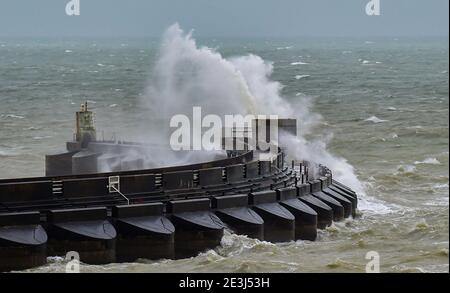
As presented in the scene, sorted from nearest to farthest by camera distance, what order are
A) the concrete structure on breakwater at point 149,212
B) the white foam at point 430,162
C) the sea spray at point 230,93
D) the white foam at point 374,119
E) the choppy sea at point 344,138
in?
1. the concrete structure on breakwater at point 149,212
2. the choppy sea at point 344,138
3. the sea spray at point 230,93
4. the white foam at point 430,162
5. the white foam at point 374,119

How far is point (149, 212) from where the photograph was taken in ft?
89.2

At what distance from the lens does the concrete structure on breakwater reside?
84.4ft

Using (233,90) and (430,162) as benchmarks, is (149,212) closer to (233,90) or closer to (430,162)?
(233,90)

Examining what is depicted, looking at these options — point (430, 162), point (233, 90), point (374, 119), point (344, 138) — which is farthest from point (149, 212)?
point (374, 119)

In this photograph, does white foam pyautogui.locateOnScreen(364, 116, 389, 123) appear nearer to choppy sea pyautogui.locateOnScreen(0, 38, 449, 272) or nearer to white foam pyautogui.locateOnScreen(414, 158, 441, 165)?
choppy sea pyautogui.locateOnScreen(0, 38, 449, 272)

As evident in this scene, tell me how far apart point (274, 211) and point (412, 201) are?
39.8 ft

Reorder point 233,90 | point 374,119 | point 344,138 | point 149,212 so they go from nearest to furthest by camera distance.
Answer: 1. point 149,212
2. point 233,90
3. point 344,138
4. point 374,119

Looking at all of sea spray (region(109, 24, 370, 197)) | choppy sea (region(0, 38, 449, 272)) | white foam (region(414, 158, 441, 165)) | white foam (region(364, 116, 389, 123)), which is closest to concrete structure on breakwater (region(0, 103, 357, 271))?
choppy sea (region(0, 38, 449, 272))

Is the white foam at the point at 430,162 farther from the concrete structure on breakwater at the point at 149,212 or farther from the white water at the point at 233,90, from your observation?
the concrete structure on breakwater at the point at 149,212

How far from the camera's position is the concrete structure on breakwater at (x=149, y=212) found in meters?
25.7

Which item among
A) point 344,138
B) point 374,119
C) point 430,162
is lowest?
point 374,119

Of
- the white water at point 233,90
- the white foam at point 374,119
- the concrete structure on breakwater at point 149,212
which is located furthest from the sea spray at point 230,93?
the white foam at point 374,119
